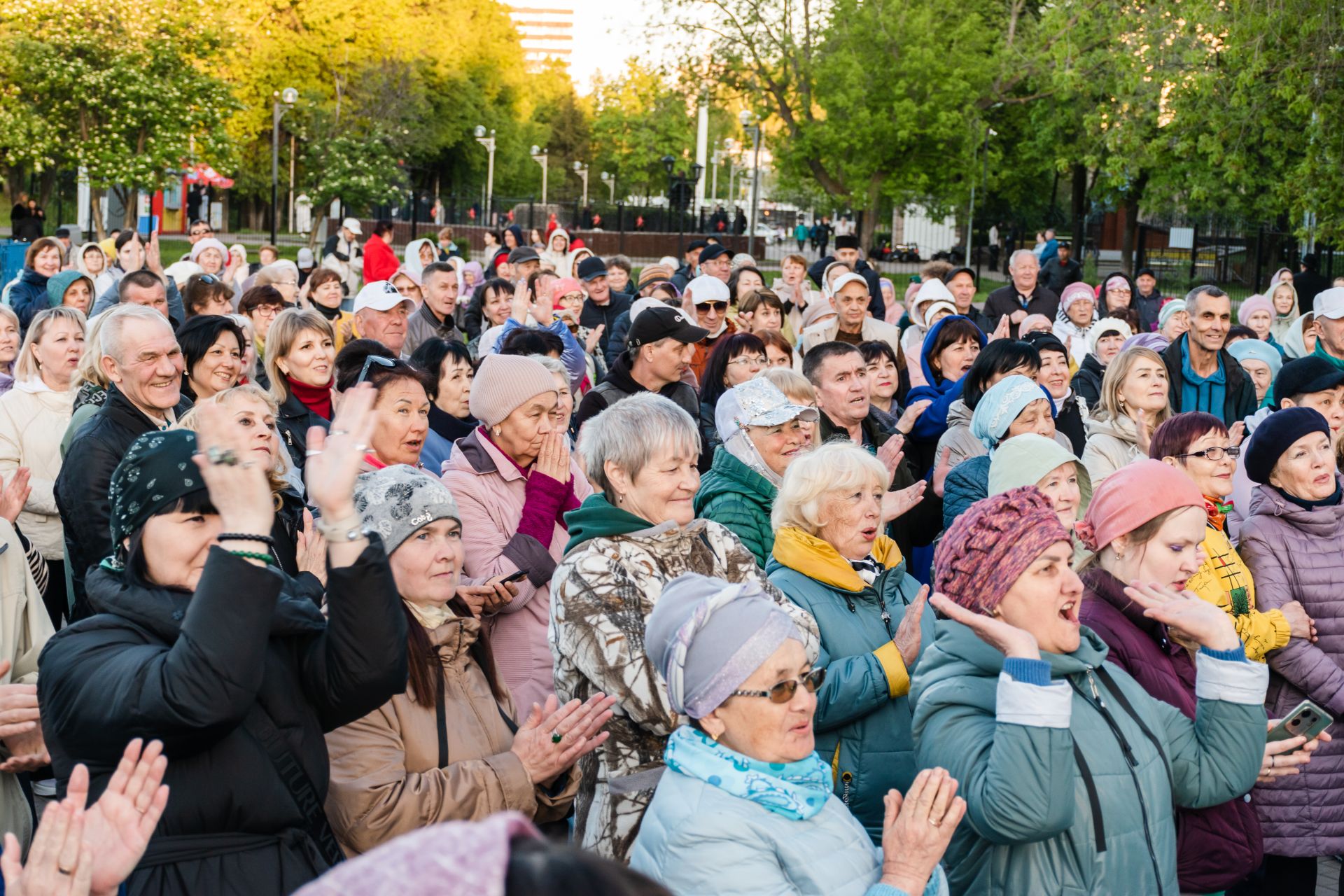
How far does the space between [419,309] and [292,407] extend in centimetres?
354

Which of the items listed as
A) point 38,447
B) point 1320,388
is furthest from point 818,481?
point 38,447

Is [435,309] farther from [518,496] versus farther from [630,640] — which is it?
[630,640]

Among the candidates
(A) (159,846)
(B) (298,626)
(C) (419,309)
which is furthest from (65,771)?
(C) (419,309)

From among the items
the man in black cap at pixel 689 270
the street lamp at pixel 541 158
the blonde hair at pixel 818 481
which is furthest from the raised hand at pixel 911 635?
the street lamp at pixel 541 158

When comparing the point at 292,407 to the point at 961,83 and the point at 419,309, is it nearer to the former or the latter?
the point at 419,309

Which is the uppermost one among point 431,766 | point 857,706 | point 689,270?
point 689,270

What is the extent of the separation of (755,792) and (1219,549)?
2.71 metres

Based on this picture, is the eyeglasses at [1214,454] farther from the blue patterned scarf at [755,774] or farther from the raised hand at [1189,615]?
the blue patterned scarf at [755,774]

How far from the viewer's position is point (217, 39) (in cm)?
3128

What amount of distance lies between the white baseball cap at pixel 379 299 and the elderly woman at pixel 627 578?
503 centimetres

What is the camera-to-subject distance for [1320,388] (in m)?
6.51

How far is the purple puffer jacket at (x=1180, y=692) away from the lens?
12.0ft

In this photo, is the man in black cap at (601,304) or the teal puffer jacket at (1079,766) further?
the man in black cap at (601,304)

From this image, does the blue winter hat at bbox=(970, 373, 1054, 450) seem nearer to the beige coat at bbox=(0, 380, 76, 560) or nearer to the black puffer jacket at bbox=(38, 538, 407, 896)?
the black puffer jacket at bbox=(38, 538, 407, 896)
